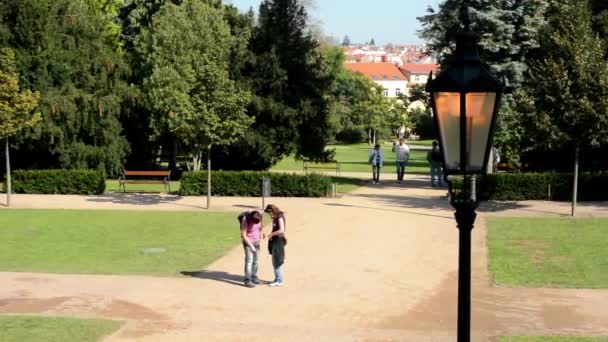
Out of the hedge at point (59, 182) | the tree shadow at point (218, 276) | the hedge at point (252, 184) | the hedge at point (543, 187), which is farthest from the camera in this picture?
the hedge at point (59, 182)

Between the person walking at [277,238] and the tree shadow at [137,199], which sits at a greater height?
the person walking at [277,238]

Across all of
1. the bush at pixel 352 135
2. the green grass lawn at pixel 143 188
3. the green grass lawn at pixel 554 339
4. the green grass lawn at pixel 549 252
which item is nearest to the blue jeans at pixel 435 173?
the green grass lawn at pixel 549 252

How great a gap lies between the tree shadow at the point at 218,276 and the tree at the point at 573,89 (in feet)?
40.7

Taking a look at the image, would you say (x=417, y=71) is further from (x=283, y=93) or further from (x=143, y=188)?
(x=143, y=188)

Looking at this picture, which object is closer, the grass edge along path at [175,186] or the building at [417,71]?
the grass edge along path at [175,186]

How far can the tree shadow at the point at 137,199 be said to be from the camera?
2931 centimetres

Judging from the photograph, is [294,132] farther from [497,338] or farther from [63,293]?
[497,338]

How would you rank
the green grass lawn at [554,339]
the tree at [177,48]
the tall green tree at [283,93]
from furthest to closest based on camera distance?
the tree at [177,48]
the tall green tree at [283,93]
the green grass lawn at [554,339]

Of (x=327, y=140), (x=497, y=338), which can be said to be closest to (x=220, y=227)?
(x=497, y=338)

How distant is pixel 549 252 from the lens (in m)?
19.0

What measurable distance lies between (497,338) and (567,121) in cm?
1417

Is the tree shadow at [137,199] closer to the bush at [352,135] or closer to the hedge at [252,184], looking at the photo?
the hedge at [252,184]

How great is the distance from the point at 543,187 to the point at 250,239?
666 inches

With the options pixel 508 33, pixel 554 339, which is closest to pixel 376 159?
pixel 508 33
